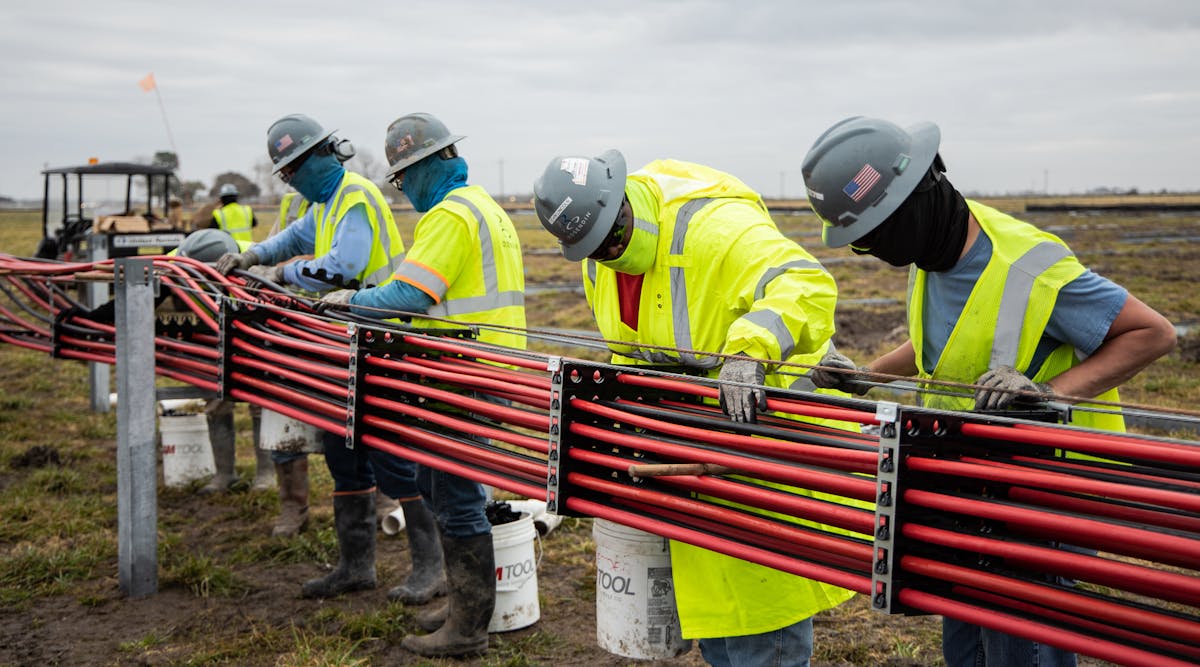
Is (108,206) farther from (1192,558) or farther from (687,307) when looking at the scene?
(1192,558)

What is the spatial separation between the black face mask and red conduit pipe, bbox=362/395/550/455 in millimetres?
1117

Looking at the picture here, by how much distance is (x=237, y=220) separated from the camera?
43.4ft

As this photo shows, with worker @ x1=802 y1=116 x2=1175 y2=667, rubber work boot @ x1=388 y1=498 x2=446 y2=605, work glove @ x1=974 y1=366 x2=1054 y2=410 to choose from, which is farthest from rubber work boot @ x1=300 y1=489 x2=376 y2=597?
work glove @ x1=974 y1=366 x2=1054 y2=410

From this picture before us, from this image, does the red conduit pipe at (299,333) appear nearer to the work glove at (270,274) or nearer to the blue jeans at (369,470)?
the work glove at (270,274)

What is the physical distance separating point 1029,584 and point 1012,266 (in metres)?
0.93

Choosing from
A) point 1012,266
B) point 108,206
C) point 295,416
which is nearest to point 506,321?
point 295,416

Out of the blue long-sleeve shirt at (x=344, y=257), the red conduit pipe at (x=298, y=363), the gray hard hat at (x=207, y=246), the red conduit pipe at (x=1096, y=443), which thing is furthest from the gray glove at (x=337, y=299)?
the red conduit pipe at (x=1096, y=443)

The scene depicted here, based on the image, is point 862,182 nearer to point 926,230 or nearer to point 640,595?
point 926,230

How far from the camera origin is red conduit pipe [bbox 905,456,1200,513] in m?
1.91

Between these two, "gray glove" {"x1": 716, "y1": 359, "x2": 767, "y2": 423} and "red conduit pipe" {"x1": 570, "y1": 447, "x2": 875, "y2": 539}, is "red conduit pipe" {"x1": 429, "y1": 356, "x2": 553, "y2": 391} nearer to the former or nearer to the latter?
"red conduit pipe" {"x1": 570, "y1": 447, "x2": 875, "y2": 539}

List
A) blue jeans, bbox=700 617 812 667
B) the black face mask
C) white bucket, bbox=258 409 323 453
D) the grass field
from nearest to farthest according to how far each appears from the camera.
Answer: the black face mask → blue jeans, bbox=700 617 812 667 → the grass field → white bucket, bbox=258 409 323 453

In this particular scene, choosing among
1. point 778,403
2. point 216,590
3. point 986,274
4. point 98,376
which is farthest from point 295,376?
point 98,376

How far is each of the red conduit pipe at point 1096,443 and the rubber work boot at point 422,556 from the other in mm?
3608

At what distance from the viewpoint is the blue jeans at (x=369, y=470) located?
16.5ft
